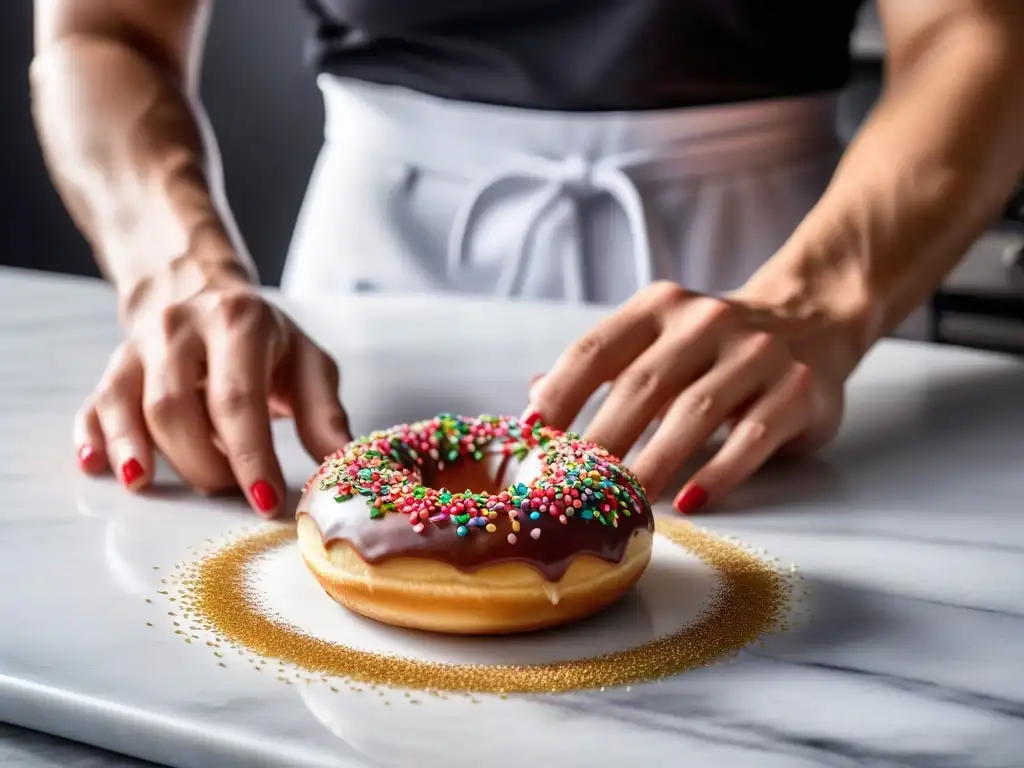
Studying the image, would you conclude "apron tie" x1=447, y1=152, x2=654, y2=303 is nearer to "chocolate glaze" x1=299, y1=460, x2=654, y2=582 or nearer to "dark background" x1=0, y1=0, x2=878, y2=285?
"chocolate glaze" x1=299, y1=460, x2=654, y2=582

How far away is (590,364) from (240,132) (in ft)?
7.91

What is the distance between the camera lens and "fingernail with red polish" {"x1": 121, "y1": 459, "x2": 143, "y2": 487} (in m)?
1.03

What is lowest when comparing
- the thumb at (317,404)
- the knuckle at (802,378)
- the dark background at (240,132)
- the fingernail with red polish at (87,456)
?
the dark background at (240,132)

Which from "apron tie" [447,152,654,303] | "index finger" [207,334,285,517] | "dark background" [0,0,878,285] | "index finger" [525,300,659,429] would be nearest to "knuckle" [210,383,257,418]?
"index finger" [207,334,285,517]

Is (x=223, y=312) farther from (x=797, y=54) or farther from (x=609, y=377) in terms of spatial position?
(x=797, y=54)

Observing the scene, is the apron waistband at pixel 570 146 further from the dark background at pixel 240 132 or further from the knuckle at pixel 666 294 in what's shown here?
the dark background at pixel 240 132

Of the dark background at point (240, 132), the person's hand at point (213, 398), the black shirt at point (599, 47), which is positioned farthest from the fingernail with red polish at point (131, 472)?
the dark background at point (240, 132)

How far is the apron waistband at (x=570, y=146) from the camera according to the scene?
1532mm

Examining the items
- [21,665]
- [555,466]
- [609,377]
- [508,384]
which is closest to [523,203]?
[508,384]

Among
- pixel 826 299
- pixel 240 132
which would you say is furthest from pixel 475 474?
pixel 240 132

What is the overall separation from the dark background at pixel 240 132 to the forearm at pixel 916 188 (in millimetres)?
2038

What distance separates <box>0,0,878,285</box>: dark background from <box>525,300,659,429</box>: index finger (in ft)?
7.23

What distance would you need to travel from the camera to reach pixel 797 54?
1566mm

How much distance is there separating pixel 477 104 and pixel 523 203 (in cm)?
13
